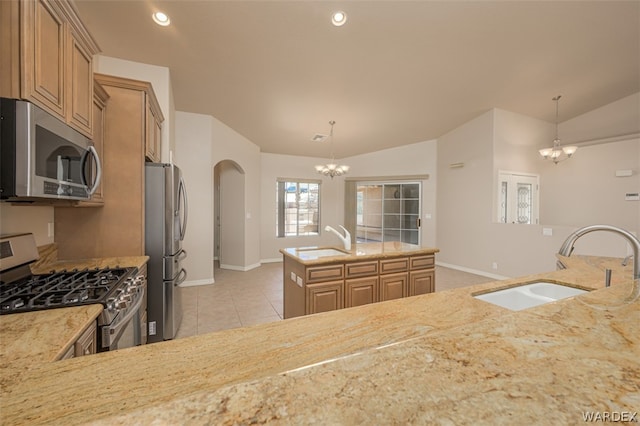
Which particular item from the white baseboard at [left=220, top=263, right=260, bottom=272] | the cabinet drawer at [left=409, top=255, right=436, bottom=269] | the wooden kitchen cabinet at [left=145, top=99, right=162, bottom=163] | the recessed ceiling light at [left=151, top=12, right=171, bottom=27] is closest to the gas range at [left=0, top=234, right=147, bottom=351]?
the wooden kitchen cabinet at [left=145, top=99, right=162, bottom=163]

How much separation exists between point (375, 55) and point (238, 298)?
384 cm

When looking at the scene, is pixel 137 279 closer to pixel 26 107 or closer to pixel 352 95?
pixel 26 107

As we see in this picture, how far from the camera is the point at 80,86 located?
171 cm

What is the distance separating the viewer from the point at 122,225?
2439mm

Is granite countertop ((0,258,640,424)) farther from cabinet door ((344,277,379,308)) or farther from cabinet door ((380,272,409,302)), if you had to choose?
cabinet door ((380,272,409,302))

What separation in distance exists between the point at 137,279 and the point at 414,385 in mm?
1948

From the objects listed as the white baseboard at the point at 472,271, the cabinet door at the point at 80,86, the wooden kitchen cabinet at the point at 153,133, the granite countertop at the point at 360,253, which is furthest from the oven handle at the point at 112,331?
the white baseboard at the point at 472,271

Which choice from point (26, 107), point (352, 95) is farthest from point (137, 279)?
point (352, 95)

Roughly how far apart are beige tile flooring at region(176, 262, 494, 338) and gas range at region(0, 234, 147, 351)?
137 cm

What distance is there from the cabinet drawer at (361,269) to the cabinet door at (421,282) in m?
0.51

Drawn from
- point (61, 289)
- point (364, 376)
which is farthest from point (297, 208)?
point (364, 376)

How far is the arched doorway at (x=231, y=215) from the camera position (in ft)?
18.7

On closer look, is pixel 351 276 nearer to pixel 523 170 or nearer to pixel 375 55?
pixel 375 55

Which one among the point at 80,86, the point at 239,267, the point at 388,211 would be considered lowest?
the point at 239,267
